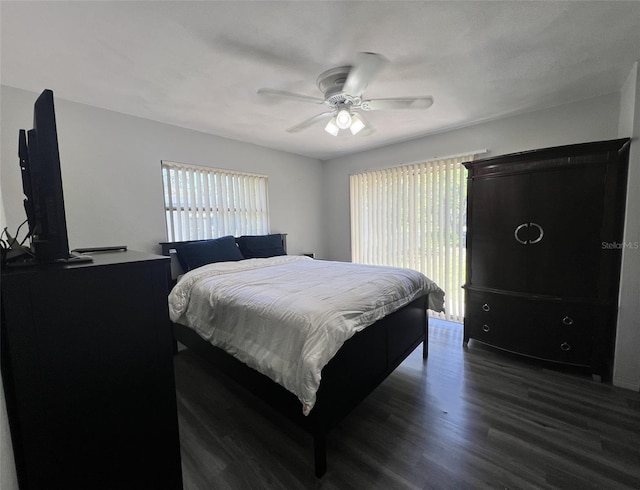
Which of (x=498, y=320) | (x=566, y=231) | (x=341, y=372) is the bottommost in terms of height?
(x=498, y=320)

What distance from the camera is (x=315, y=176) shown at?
4.60 m

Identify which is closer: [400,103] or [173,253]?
[400,103]

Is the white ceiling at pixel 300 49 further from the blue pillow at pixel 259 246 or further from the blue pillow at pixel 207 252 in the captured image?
the blue pillow at pixel 259 246

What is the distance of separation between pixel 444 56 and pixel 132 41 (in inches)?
78.2

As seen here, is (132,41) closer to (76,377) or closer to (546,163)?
(76,377)

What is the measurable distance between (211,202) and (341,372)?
2.63m

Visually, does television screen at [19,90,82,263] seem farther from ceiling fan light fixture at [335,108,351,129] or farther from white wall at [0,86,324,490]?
ceiling fan light fixture at [335,108,351,129]

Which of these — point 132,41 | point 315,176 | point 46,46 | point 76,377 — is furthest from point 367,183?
point 76,377

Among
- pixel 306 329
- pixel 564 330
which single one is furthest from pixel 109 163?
pixel 564 330

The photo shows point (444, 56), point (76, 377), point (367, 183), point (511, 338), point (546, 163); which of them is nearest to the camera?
point (76, 377)

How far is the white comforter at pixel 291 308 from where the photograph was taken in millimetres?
1348

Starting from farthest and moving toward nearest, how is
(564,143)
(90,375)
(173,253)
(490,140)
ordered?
(490,140) → (173,253) → (564,143) → (90,375)

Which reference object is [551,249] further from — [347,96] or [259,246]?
[259,246]

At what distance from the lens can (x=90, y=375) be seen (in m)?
0.81
